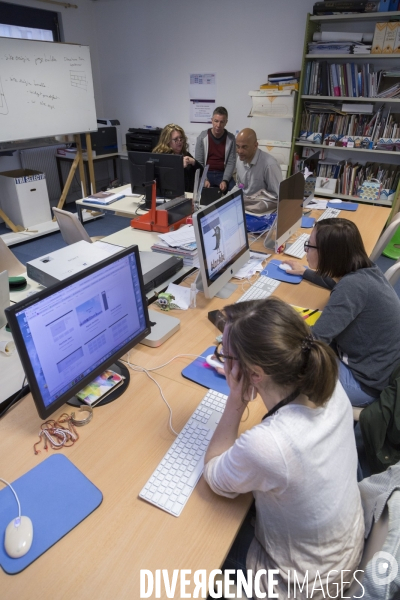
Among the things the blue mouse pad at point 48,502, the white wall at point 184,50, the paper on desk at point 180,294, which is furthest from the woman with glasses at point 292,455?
the white wall at point 184,50

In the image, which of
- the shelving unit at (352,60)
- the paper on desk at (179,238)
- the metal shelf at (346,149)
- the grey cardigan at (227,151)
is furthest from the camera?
the grey cardigan at (227,151)

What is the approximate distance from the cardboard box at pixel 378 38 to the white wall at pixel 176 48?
84 centimetres

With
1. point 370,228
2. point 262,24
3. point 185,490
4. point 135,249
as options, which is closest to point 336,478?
point 185,490

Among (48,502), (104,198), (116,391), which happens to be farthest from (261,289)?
(104,198)

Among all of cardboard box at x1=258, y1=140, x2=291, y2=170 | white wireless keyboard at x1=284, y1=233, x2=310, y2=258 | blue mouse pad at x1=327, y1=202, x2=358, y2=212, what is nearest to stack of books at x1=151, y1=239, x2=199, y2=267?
white wireless keyboard at x1=284, y1=233, x2=310, y2=258

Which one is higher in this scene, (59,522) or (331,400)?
(331,400)

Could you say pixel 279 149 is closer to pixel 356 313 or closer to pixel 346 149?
pixel 346 149

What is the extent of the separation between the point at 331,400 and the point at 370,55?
4071mm

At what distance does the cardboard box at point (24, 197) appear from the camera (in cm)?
439

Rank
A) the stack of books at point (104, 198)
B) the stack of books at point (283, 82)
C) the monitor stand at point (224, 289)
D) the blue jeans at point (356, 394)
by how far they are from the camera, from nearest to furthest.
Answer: the blue jeans at point (356, 394) < the monitor stand at point (224, 289) < the stack of books at point (104, 198) < the stack of books at point (283, 82)

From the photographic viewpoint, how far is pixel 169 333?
5.13 ft

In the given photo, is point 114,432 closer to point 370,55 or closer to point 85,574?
point 85,574

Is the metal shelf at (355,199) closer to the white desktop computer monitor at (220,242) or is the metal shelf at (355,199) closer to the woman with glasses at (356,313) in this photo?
the white desktop computer monitor at (220,242)

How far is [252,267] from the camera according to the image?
2.15 metres
